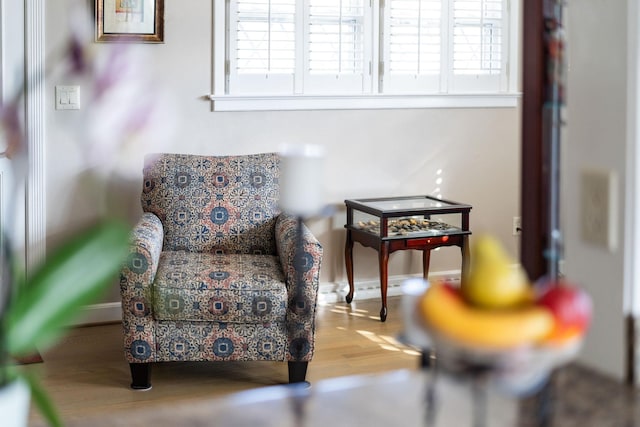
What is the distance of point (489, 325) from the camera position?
0.89 m

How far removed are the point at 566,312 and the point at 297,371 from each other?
115 inches

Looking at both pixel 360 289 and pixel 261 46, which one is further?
pixel 360 289

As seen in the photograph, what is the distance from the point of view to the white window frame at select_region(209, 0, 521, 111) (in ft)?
15.6

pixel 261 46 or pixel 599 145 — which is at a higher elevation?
pixel 261 46

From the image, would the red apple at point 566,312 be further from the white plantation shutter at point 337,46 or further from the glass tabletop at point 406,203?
the white plantation shutter at point 337,46

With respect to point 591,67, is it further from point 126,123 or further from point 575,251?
point 126,123

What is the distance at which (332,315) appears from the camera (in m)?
4.87

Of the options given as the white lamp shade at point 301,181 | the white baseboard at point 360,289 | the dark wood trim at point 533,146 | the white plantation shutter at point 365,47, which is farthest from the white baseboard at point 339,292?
the dark wood trim at point 533,146

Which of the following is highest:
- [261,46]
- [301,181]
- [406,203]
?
[261,46]

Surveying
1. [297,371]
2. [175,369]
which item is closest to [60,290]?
[297,371]

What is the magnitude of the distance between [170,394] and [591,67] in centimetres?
273

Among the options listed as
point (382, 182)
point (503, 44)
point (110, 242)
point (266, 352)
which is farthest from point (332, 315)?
point (110, 242)

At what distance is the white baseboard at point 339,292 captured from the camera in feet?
15.2

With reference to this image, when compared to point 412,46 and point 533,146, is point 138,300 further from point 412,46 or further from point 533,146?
point 533,146
